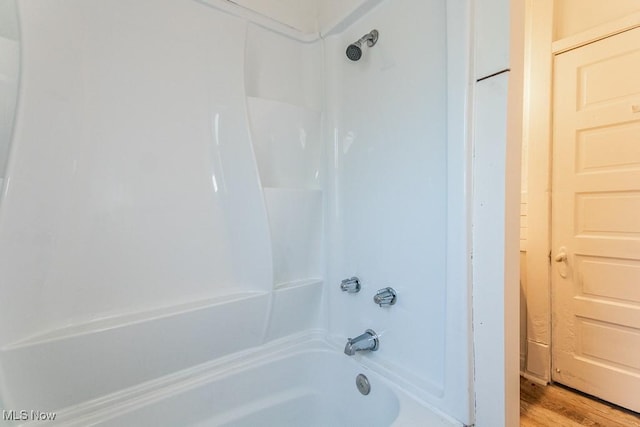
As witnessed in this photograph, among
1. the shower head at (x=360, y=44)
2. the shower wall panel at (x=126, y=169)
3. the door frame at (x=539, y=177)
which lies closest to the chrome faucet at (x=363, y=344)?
the shower wall panel at (x=126, y=169)

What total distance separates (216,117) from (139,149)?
34cm

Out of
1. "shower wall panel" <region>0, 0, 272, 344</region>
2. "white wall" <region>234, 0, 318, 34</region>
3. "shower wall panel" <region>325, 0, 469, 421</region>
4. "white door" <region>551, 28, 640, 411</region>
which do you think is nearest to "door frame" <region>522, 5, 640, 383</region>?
"white door" <region>551, 28, 640, 411</region>

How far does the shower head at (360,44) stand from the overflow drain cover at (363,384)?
138 cm

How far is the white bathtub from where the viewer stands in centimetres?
95

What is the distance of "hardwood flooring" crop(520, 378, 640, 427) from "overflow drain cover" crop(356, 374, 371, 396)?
42.9 inches

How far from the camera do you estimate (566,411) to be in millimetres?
1645

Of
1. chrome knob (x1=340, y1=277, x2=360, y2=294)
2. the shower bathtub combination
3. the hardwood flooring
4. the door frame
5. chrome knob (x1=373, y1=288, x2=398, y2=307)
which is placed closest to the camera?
the shower bathtub combination

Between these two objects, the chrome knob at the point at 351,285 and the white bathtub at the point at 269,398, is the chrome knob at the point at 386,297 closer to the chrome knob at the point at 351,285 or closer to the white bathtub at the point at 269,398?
the chrome knob at the point at 351,285

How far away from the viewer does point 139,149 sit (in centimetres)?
108

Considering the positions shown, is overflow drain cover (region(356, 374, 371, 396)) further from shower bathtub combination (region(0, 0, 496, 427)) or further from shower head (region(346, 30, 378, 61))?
shower head (region(346, 30, 378, 61))

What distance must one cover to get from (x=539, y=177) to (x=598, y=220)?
1.35 ft

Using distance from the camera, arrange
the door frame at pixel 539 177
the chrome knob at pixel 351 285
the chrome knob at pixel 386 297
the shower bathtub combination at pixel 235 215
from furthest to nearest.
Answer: the door frame at pixel 539 177 < the chrome knob at pixel 351 285 < the chrome knob at pixel 386 297 < the shower bathtub combination at pixel 235 215

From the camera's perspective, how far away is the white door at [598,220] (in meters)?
1.60

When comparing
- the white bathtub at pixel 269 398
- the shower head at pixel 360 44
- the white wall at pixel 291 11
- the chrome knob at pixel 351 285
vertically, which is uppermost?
the white wall at pixel 291 11
